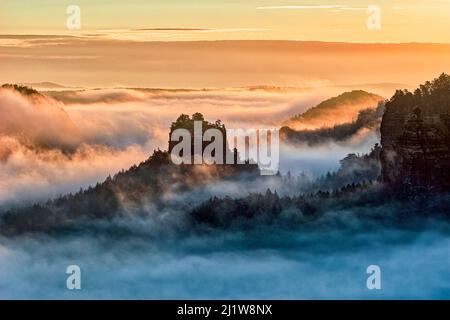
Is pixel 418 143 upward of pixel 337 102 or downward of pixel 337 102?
downward

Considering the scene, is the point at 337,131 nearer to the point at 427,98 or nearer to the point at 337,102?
the point at 337,102

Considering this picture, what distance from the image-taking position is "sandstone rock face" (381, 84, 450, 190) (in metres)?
13.6

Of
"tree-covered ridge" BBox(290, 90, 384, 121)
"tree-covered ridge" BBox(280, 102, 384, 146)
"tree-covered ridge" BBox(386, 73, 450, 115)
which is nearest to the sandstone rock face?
"tree-covered ridge" BBox(386, 73, 450, 115)

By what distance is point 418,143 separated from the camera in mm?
13773

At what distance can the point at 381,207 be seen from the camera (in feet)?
44.0

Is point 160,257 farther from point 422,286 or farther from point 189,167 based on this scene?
point 422,286

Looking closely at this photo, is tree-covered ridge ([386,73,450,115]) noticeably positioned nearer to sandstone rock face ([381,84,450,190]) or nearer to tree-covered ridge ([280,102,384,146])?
sandstone rock face ([381,84,450,190])

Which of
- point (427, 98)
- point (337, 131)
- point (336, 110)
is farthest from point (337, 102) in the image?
point (427, 98)

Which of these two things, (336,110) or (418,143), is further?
(418,143)

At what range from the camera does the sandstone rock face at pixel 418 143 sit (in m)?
13.6

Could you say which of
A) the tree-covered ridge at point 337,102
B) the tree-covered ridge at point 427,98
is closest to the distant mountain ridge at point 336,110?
the tree-covered ridge at point 337,102

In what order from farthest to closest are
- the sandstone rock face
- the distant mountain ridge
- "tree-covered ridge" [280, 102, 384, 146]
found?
1. the sandstone rock face
2. the distant mountain ridge
3. "tree-covered ridge" [280, 102, 384, 146]

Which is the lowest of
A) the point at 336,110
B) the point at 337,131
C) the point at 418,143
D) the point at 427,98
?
the point at 418,143

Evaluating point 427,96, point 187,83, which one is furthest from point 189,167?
point 427,96
